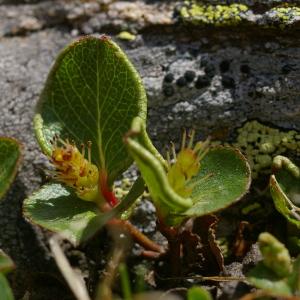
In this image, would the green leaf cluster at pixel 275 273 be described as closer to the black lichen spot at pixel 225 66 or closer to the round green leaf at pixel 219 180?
the round green leaf at pixel 219 180

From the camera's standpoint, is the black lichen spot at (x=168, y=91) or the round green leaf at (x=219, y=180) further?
the black lichen spot at (x=168, y=91)

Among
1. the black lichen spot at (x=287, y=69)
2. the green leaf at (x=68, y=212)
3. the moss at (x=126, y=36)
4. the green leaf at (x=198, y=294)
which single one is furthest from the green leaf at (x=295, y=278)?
the moss at (x=126, y=36)

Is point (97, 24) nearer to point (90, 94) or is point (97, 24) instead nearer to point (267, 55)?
point (90, 94)

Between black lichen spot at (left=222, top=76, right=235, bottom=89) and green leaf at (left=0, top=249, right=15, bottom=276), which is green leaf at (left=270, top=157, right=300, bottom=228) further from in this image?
green leaf at (left=0, top=249, right=15, bottom=276)

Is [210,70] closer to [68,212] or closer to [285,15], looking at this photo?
[285,15]

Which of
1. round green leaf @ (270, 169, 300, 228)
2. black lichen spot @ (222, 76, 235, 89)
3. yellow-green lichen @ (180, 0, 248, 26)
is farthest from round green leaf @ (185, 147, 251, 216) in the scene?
yellow-green lichen @ (180, 0, 248, 26)

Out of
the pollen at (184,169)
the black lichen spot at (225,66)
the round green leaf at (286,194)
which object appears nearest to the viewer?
the pollen at (184,169)

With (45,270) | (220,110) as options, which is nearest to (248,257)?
(220,110)
